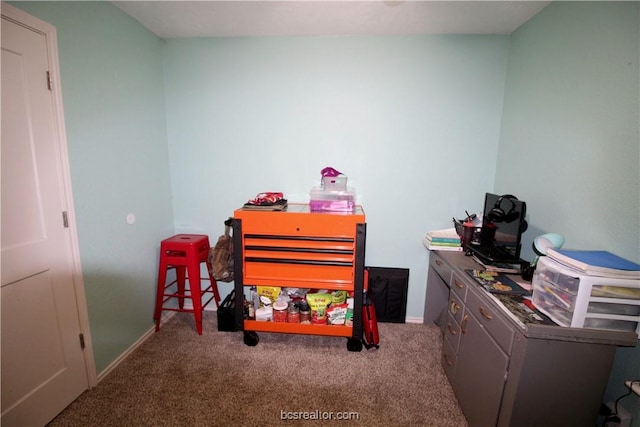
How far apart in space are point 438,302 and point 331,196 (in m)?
1.37

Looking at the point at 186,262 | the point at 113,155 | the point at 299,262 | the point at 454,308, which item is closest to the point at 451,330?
the point at 454,308

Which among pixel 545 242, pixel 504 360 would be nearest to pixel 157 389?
pixel 504 360

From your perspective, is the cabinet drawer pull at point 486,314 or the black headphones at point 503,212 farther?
the black headphones at point 503,212

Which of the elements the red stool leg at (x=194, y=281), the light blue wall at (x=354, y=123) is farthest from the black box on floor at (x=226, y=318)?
the light blue wall at (x=354, y=123)

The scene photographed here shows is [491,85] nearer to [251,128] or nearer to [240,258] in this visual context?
[251,128]

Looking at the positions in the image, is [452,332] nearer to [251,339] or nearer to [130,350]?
[251,339]

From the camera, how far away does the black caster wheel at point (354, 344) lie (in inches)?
80.8

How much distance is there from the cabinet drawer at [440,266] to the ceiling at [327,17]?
1.76m

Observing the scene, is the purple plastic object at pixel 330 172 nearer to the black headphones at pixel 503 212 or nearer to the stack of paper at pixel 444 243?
the stack of paper at pixel 444 243

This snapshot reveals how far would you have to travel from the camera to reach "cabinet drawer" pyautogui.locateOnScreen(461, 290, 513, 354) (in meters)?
1.18

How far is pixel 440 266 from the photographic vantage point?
2059mm

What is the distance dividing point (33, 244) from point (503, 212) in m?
2.82

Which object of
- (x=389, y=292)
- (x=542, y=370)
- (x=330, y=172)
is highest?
(x=330, y=172)

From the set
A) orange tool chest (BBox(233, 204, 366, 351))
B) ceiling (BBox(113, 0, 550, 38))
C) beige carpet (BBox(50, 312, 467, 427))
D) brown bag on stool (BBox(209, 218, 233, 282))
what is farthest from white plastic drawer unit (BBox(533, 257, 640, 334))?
brown bag on stool (BBox(209, 218, 233, 282))
